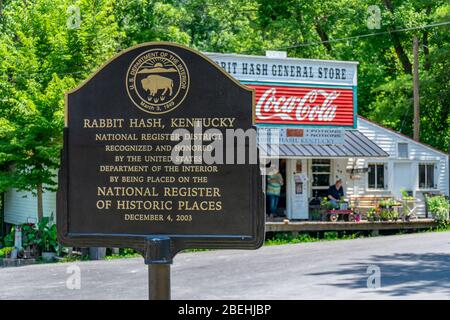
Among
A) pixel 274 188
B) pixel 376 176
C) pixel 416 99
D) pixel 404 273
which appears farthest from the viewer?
pixel 416 99

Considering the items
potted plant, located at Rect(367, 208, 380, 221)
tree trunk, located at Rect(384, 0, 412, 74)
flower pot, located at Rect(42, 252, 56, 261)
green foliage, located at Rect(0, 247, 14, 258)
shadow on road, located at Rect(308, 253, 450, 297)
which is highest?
tree trunk, located at Rect(384, 0, 412, 74)

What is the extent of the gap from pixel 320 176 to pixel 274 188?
3.00 m

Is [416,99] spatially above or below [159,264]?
above

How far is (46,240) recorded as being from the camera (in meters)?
25.4

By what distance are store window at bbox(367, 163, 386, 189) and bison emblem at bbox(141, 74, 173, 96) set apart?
25.6 m

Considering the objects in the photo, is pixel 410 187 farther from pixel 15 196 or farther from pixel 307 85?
pixel 15 196

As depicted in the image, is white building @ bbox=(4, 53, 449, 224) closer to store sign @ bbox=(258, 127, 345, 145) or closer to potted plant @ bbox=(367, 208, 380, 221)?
store sign @ bbox=(258, 127, 345, 145)

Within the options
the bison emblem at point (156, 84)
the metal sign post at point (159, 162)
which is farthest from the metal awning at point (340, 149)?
the bison emblem at point (156, 84)

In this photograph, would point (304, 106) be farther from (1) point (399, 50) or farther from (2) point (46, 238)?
(1) point (399, 50)

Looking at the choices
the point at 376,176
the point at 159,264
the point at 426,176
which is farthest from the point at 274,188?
the point at 159,264

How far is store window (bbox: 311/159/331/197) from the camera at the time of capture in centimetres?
3020

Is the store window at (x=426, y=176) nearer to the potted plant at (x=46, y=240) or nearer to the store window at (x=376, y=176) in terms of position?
the store window at (x=376, y=176)

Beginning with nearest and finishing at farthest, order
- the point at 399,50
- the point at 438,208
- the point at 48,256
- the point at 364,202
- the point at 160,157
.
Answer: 1. the point at 160,157
2. the point at 48,256
3. the point at 364,202
4. the point at 438,208
5. the point at 399,50

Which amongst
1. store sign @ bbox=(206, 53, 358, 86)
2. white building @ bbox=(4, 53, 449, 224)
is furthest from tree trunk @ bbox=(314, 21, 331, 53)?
store sign @ bbox=(206, 53, 358, 86)
